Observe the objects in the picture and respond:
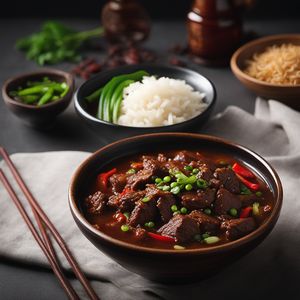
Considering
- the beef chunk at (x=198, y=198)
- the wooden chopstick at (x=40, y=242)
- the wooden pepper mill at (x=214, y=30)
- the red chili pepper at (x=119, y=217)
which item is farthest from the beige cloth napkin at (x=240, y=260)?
the wooden pepper mill at (x=214, y=30)

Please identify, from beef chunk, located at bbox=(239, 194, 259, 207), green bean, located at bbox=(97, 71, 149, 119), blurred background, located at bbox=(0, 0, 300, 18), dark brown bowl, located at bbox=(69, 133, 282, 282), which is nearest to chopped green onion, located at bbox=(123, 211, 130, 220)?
dark brown bowl, located at bbox=(69, 133, 282, 282)

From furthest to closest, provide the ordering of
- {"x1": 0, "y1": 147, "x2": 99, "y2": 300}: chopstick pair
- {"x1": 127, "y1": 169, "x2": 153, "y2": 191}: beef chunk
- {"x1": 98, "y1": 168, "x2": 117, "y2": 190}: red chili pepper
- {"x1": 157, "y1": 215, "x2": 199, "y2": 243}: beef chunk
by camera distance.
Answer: {"x1": 98, "y1": 168, "x2": 117, "y2": 190}: red chili pepper
{"x1": 127, "y1": 169, "x2": 153, "y2": 191}: beef chunk
{"x1": 0, "y1": 147, "x2": 99, "y2": 300}: chopstick pair
{"x1": 157, "y1": 215, "x2": 199, "y2": 243}: beef chunk

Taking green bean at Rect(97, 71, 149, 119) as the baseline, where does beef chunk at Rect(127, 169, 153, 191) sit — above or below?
above

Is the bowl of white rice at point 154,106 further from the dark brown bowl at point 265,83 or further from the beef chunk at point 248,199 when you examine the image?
the beef chunk at point 248,199

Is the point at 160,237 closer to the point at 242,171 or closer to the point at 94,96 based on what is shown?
the point at 242,171

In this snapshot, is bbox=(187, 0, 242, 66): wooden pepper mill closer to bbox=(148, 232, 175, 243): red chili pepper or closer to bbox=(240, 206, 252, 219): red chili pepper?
bbox=(240, 206, 252, 219): red chili pepper

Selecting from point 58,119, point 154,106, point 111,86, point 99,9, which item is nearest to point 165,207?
point 154,106
